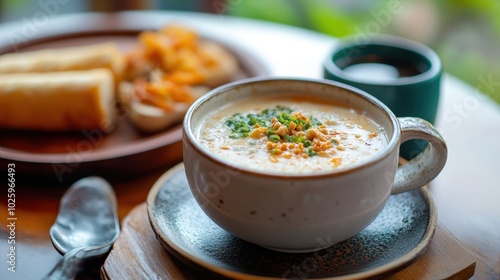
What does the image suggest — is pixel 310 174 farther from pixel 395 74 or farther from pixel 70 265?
pixel 395 74

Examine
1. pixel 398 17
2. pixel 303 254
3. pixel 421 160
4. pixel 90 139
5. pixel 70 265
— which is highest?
pixel 421 160

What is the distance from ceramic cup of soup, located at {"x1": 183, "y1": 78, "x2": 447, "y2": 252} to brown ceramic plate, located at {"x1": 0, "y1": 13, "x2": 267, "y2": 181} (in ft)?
1.16

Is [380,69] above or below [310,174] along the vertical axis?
below

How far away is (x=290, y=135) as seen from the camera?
3.41 feet

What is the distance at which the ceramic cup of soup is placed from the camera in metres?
0.90

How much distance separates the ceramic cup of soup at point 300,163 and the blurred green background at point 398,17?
6.57ft

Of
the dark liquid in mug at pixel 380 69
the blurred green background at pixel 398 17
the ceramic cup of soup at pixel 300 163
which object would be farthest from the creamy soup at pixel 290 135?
the blurred green background at pixel 398 17

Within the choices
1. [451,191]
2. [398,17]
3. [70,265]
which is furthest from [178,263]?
[398,17]

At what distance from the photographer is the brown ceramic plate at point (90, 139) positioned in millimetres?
1374

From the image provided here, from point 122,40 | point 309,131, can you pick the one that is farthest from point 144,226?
point 122,40

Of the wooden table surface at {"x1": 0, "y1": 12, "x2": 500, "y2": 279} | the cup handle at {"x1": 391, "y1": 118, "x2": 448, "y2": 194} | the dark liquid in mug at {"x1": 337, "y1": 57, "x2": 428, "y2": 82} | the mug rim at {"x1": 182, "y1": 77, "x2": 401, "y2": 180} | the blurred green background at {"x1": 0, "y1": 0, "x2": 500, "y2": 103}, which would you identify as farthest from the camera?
the blurred green background at {"x1": 0, "y1": 0, "x2": 500, "y2": 103}

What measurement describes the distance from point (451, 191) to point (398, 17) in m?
2.29

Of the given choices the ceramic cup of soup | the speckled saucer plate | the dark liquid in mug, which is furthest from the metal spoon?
the dark liquid in mug

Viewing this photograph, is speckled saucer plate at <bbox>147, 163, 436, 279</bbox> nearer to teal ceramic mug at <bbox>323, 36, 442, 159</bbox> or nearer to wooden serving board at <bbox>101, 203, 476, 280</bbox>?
wooden serving board at <bbox>101, 203, 476, 280</bbox>
